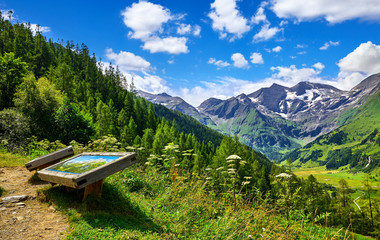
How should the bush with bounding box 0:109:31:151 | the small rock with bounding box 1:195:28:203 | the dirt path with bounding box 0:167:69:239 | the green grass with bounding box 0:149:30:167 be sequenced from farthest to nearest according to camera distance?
the bush with bounding box 0:109:31:151, the green grass with bounding box 0:149:30:167, the small rock with bounding box 1:195:28:203, the dirt path with bounding box 0:167:69:239

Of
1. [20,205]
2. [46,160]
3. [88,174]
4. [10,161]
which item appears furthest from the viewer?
[10,161]

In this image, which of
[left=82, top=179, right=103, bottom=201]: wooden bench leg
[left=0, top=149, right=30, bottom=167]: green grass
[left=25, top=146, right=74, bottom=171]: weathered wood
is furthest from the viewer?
[left=0, top=149, right=30, bottom=167]: green grass

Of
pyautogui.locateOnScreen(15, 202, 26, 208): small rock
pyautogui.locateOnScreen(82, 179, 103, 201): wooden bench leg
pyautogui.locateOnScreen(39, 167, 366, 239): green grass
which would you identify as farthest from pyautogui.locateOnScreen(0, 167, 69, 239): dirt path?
pyautogui.locateOnScreen(82, 179, 103, 201): wooden bench leg

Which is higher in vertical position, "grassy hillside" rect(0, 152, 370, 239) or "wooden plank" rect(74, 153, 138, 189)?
"wooden plank" rect(74, 153, 138, 189)

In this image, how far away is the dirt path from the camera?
17.0ft

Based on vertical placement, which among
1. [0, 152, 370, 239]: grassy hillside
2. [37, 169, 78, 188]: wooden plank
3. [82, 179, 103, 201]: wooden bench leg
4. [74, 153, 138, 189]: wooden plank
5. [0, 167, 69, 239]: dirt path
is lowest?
[0, 167, 69, 239]: dirt path

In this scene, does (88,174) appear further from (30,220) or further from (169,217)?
(169,217)

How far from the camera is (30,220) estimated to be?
584 cm

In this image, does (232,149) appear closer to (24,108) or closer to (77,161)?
(24,108)

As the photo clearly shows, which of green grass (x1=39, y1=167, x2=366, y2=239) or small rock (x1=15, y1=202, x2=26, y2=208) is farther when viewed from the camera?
small rock (x1=15, y1=202, x2=26, y2=208)

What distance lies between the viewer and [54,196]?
695 centimetres

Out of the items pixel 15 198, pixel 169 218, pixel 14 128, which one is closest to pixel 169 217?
pixel 169 218

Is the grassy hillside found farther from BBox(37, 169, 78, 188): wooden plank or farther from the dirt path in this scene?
BBox(37, 169, 78, 188): wooden plank

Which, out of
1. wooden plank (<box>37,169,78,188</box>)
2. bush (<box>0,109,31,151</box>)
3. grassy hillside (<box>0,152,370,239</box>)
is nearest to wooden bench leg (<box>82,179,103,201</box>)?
grassy hillside (<box>0,152,370,239</box>)
